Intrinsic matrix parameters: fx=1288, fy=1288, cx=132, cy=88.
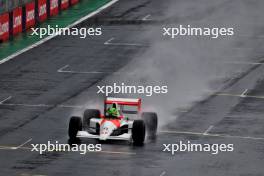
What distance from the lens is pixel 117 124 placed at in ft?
174

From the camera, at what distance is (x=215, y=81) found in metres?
67.5

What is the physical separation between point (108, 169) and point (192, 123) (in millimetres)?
9641

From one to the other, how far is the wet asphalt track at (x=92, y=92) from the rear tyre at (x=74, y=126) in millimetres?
772

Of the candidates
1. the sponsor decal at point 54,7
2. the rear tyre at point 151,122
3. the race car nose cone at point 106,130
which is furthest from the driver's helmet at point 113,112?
the sponsor decal at point 54,7

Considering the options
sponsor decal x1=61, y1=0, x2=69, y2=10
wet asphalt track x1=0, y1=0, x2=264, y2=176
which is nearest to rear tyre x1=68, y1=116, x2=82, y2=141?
wet asphalt track x1=0, y1=0, x2=264, y2=176

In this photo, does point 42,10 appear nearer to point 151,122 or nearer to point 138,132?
point 151,122

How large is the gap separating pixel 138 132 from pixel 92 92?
1246 cm

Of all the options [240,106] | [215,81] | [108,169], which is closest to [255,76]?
[215,81]

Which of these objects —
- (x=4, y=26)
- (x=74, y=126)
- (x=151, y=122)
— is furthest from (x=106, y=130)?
(x=4, y=26)

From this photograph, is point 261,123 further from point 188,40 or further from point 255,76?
point 188,40

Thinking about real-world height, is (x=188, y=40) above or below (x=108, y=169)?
above

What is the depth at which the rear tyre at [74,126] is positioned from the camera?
52.8 m

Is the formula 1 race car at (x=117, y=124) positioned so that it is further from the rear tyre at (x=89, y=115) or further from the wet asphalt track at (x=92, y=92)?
the wet asphalt track at (x=92, y=92)

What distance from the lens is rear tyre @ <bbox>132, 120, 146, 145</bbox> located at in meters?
52.3
